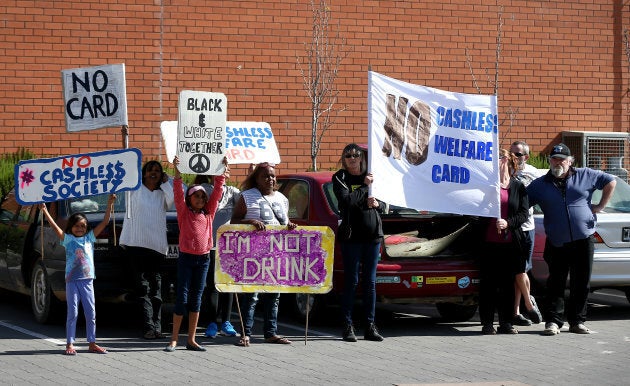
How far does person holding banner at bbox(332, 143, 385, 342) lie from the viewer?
10.7 metres

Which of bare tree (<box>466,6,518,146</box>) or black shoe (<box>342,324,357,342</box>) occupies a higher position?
bare tree (<box>466,6,518,146</box>)

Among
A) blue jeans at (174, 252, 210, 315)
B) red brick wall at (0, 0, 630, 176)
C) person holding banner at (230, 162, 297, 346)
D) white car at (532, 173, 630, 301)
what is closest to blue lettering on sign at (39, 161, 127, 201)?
blue jeans at (174, 252, 210, 315)

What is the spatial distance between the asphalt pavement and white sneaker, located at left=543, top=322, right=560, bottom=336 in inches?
3.4

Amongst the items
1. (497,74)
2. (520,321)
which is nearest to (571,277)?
(520,321)

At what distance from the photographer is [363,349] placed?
10.3m

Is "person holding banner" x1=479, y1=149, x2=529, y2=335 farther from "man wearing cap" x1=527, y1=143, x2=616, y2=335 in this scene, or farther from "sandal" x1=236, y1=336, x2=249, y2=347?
"sandal" x1=236, y1=336, x2=249, y2=347

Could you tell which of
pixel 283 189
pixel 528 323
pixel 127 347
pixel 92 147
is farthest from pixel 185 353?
pixel 92 147

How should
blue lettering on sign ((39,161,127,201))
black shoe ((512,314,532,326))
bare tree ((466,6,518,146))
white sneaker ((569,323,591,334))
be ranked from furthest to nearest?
bare tree ((466,6,518,146)), black shoe ((512,314,532,326)), white sneaker ((569,323,591,334)), blue lettering on sign ((39,161,127,201))

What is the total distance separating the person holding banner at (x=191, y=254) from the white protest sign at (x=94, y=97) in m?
1.20

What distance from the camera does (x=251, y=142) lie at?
48.0 feet

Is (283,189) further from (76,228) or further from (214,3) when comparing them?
(214,3)

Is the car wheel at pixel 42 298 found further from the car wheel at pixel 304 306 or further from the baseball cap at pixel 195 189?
the car wheel at pixel 304 306

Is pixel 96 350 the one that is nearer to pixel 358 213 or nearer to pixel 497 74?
pixel 358 213

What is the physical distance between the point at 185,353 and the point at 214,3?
10.4 meters
